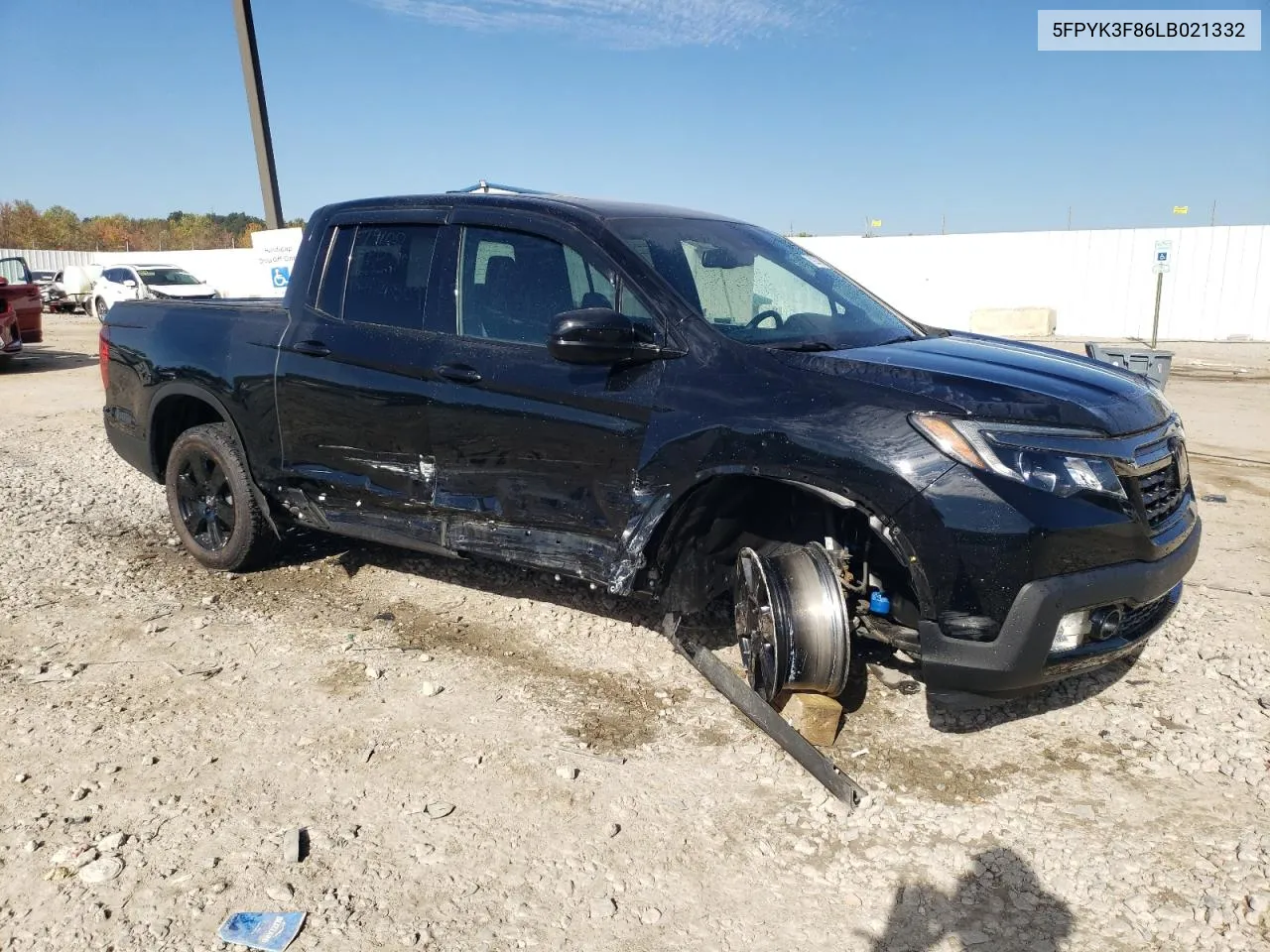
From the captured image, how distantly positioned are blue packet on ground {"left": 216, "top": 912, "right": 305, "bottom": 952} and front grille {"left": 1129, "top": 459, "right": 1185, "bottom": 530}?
9.18 feet

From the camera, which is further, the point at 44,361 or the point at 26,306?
the point at 44,361

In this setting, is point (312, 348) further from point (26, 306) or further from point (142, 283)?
point (142, 283)

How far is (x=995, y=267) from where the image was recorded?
24.8m

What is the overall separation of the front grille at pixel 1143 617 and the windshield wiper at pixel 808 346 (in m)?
1.35

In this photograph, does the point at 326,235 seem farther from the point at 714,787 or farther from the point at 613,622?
the point at 714,787

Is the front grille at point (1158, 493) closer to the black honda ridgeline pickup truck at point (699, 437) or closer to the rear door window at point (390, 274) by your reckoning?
the black honda ridgeline pickup truck at point (699, 437)

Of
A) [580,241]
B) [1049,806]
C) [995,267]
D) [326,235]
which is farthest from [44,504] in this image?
[995,267]

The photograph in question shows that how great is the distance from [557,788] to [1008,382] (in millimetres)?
2001

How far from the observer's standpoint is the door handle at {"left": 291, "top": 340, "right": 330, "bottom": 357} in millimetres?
4473

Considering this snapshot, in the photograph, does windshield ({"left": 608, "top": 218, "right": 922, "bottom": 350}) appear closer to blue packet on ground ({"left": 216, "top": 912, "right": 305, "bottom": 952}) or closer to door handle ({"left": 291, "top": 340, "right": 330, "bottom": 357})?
door handle ({"left": 291, "top": 340, "right": 330, "bottom": 357})

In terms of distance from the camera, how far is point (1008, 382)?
3.12 m

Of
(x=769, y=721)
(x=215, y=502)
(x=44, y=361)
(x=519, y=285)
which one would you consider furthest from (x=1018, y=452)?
(x=44, y=361)

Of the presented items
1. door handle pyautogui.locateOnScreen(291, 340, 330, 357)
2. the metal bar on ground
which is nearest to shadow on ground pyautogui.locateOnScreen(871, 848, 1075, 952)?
the metal bar on ground

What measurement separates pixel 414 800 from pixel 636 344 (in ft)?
5.72
